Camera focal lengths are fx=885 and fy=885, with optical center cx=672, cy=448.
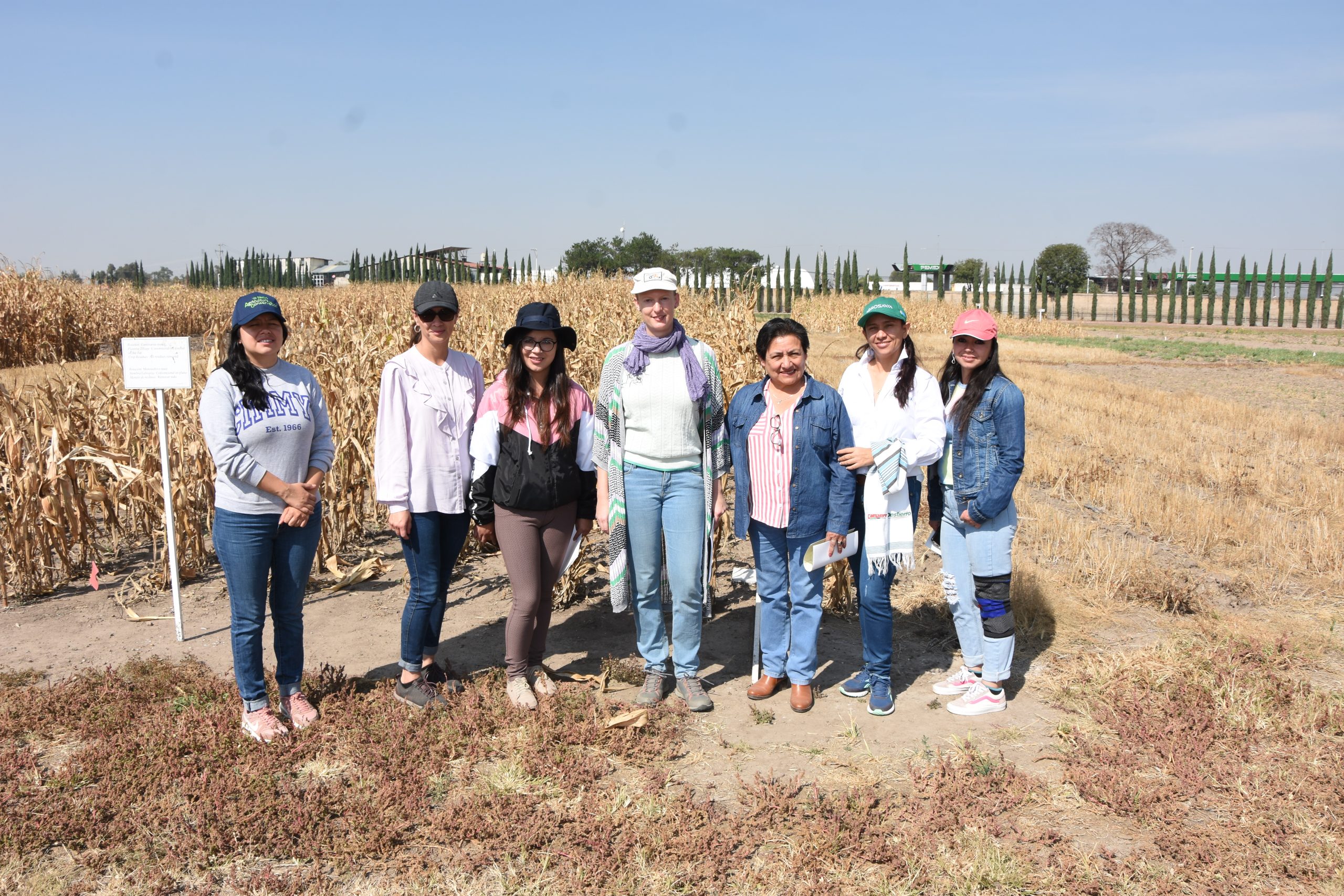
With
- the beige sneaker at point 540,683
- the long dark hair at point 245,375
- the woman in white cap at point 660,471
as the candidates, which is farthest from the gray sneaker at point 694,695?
the long dark hair at point 245,375

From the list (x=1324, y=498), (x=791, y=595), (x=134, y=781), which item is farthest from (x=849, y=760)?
(x=1324, y=498)

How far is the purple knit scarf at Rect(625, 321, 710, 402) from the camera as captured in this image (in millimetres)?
4160

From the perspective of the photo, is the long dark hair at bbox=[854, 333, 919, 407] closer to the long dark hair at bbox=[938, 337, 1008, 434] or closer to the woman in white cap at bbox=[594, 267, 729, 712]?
the long dark hair at bbox=[938, 337, 1008, 434]

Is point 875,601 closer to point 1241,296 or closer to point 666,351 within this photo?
point 666,351

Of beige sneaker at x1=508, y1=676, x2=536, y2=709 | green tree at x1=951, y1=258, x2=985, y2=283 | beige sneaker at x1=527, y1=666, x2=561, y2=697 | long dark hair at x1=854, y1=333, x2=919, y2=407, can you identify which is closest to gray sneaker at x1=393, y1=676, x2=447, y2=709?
beige sneaker at x1=508, y1=676, x2=536, y2=709

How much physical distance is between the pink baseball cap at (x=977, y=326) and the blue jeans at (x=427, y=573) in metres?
2.56

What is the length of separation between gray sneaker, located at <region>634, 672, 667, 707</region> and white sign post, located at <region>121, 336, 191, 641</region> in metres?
2.98

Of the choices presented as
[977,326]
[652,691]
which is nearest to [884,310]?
[977,326]

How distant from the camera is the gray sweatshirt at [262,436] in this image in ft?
12.5

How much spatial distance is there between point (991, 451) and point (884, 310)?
0.85m

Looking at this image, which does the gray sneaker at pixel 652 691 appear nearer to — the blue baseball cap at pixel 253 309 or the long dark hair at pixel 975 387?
the long dark hair at pixel 975 387

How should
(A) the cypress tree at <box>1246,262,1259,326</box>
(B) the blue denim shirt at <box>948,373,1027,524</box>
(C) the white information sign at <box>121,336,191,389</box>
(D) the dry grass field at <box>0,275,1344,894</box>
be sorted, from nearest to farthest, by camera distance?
(D) the dry grass field at <box>0,275,1344,894</box>
(B) the blue denim shirt at <box>948,373,1027,524</box>
(C) the white information sign at <box>121,336,191,389</box>
(A) the cypress tree at <box>1246,262,1259,326</box>

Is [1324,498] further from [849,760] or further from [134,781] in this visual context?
[134,781]

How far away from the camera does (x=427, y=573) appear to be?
430 centimetres
